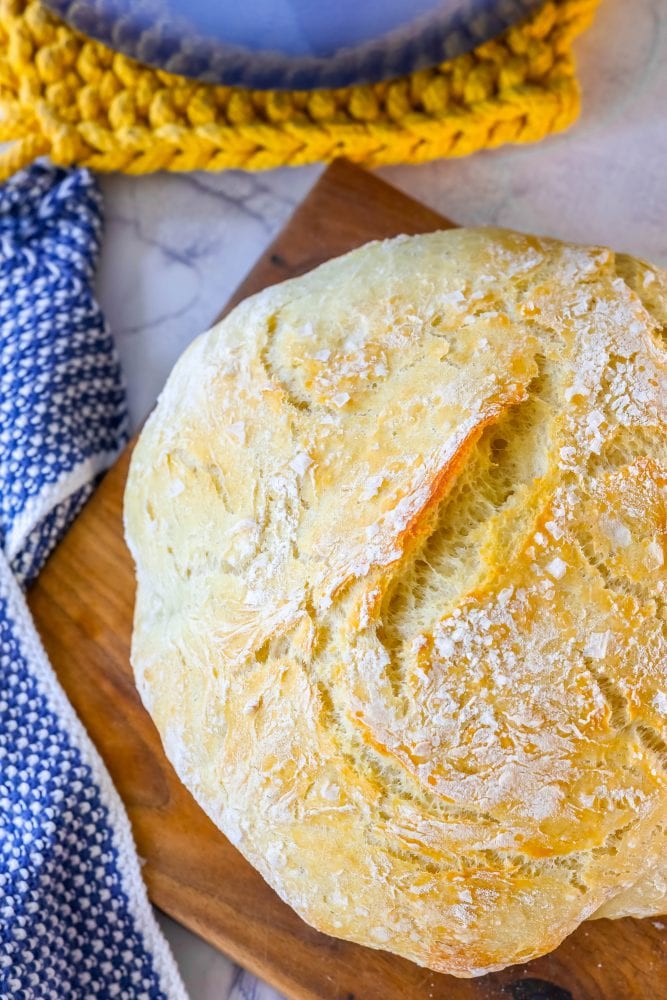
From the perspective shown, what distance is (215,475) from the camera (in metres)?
1.02

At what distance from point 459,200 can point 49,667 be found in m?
0.77

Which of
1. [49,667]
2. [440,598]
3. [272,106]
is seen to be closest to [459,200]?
[272,106]

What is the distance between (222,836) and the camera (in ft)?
3.85

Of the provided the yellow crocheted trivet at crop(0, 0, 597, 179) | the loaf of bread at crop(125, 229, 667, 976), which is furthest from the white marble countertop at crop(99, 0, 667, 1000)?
the loaf of bread at crop(125, 229, 667, 976)

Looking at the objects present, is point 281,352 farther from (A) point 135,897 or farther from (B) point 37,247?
(A) point 135,897

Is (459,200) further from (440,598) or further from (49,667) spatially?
(49,667)

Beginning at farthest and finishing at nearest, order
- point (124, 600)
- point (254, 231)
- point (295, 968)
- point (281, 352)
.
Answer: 1. point (254, 231)
2. point (124, 600)
3. point (295, 968)
4. point (281, 352)

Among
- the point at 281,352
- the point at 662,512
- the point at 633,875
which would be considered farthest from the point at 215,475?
the point at 633,875

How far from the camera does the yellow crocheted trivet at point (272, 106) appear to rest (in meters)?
1.28

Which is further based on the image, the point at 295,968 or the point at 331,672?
the point at 295,968

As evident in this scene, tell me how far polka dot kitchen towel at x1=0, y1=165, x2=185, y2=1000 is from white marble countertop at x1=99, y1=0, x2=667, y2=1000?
0.07 m

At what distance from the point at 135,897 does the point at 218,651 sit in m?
0.37

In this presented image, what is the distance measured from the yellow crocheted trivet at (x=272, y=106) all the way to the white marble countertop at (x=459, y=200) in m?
0.05

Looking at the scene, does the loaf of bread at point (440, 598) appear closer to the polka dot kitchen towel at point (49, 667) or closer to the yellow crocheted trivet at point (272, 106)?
the polka dot kitchen towel at point (49, 667)
